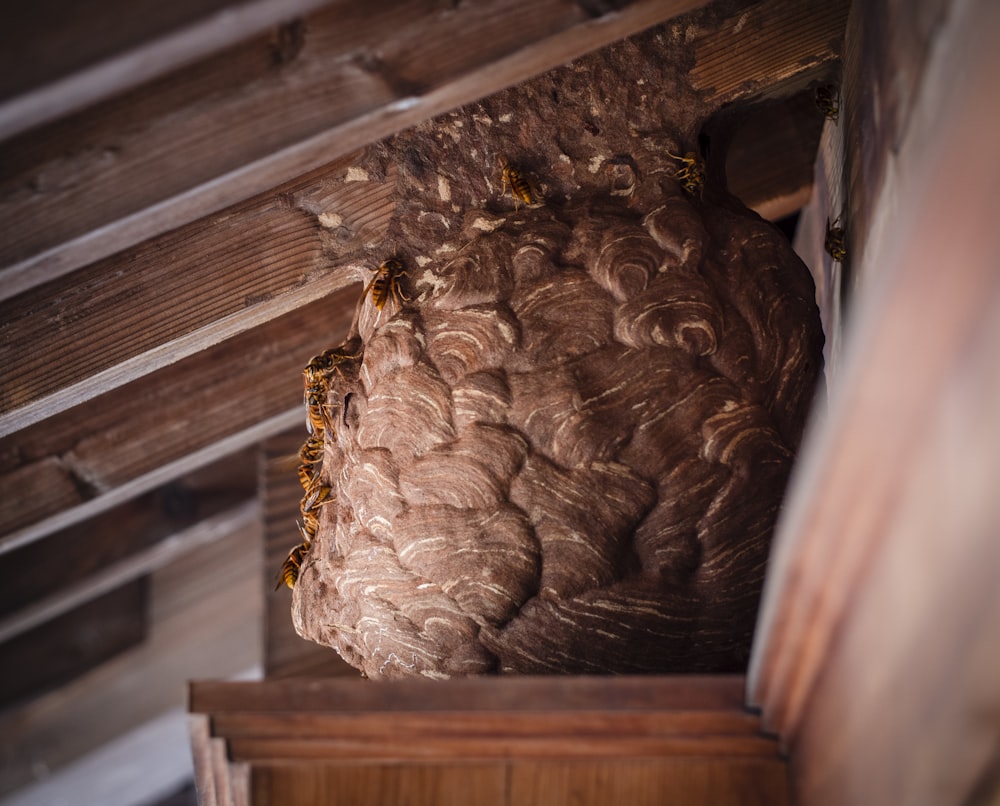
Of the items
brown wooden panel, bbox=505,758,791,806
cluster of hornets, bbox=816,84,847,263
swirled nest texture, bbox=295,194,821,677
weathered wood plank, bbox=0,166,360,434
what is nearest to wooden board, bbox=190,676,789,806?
brown wooden panel, bbox=505,758,791,806

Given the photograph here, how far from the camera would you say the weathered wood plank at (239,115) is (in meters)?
1.20

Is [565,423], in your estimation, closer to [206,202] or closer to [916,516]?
[206,202]

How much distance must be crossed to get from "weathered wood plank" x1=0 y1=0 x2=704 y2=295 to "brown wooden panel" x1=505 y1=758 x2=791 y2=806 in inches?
30.5

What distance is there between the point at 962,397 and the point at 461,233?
1.16 meters

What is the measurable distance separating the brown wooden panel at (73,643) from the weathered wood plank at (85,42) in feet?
9.49

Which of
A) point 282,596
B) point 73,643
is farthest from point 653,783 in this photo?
point 73,643

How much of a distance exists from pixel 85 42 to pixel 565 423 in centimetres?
81

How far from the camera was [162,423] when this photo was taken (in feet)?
7.80

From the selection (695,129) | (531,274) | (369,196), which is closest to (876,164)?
(695,129)

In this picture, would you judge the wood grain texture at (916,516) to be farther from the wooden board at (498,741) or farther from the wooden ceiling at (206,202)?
the wooden ceiling at (206,202)

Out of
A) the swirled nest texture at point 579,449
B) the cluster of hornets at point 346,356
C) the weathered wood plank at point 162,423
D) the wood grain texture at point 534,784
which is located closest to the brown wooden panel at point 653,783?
the wood grain texture at point 534,784

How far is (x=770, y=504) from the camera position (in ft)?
5.04

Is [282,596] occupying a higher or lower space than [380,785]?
lower

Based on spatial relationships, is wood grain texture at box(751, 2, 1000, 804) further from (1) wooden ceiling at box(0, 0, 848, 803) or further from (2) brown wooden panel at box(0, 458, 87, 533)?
(2) brown wooden panel at box(0, 458, 87, 533)
